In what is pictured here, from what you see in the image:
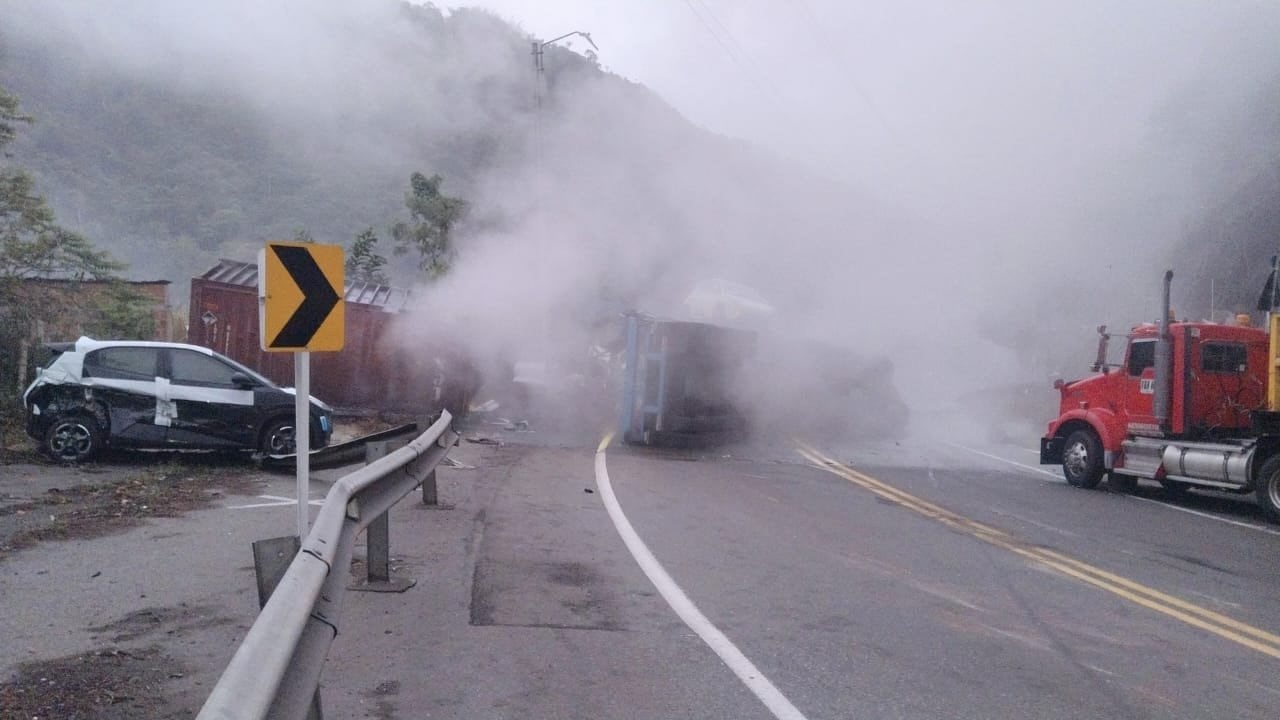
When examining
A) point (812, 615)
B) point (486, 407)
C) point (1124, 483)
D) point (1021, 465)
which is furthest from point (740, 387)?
point (812, 615)

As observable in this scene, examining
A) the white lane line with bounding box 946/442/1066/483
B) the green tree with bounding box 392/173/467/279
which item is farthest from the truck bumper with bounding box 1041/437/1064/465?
the green tree with bounding box 392/173/467/279

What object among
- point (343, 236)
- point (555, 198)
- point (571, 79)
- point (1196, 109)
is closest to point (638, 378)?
point (555, 198)

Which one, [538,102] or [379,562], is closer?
[379,562]

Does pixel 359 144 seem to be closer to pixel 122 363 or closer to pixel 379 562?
pixel 122 363

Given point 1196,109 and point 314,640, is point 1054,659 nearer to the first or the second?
point 314,640

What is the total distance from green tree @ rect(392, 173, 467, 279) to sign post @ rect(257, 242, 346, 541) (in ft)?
77.3

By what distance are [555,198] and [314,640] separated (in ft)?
54.5

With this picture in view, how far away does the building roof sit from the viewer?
18750 millimetres

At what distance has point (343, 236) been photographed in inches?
2005

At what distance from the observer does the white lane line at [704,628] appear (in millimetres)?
4707

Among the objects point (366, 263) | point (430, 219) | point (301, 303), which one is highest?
point (430, 219)

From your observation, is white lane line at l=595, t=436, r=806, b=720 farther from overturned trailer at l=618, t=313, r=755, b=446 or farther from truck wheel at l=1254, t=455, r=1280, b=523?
truck wheel at l=1254, t=455, r=1280, b=523

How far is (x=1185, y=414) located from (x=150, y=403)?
523 inches

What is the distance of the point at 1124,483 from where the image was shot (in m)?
15.3
